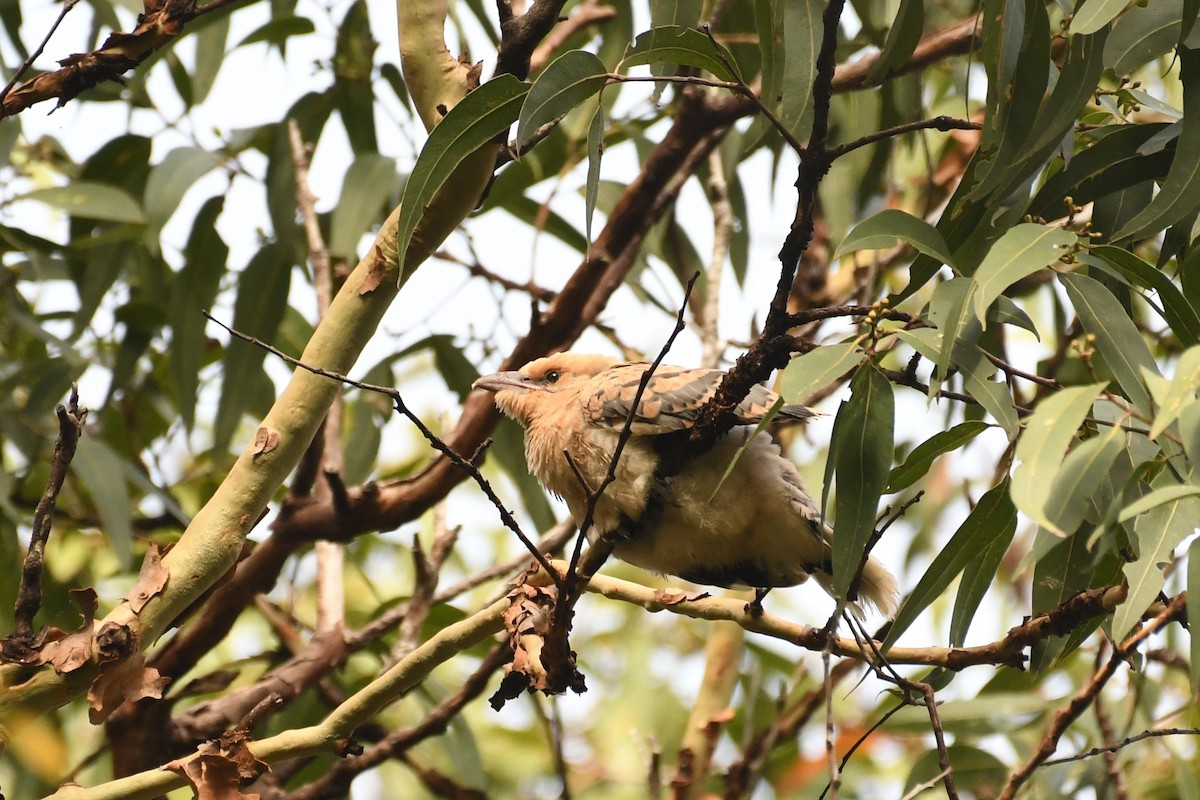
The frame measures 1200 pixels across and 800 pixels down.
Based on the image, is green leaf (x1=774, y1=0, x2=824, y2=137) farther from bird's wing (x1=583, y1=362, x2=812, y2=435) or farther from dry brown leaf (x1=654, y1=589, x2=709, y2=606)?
dry brown leaf (x1=654, y1=589, x2=709, y2=606)

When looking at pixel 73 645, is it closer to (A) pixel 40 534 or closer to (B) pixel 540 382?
(A) pixel 40 534

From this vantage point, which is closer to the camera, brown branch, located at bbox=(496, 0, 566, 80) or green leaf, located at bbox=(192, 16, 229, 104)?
brown branch, located at bbox=(496, 0, 566, 80)

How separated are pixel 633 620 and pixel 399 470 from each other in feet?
5.27

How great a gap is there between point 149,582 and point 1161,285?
185 cm

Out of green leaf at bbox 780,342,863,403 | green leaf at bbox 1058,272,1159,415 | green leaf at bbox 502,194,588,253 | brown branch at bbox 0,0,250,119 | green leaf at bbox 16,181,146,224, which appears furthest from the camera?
green leaf at bbox 502,194,588,253

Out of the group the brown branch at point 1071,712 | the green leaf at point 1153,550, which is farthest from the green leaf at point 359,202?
the green leaf at point 1153,550

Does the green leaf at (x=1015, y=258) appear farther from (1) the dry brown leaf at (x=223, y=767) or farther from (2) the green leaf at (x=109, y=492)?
(2) the green leaf at (x=109, y=492)

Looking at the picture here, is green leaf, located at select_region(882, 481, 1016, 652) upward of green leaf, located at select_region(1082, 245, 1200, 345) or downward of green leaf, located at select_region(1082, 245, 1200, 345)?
downward

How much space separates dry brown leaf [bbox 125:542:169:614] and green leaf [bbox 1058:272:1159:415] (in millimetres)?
1656

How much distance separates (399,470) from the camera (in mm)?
5676

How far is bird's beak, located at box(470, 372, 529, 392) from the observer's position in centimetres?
388

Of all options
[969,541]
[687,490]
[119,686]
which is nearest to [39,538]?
[119,686]

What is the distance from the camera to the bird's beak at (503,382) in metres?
3.88

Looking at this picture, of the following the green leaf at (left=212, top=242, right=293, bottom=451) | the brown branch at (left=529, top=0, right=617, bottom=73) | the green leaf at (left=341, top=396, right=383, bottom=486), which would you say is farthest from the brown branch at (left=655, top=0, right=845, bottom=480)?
the brown branch at (left=529, top=0, right=617, bottom=73)
